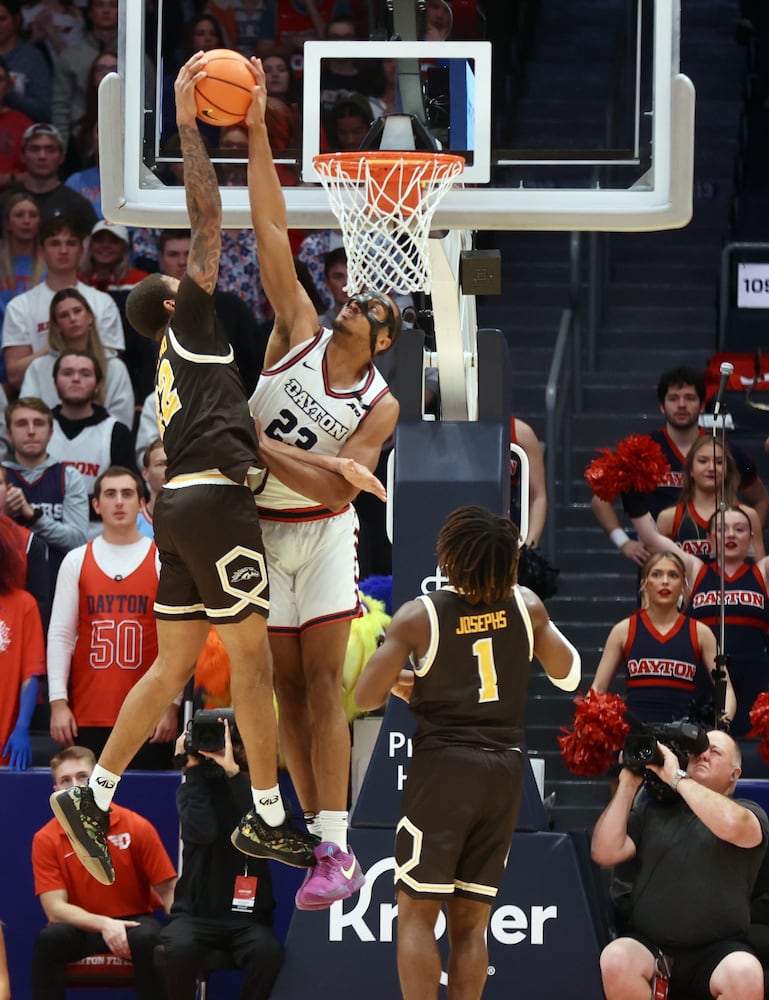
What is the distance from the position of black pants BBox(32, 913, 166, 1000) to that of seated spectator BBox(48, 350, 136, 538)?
2.56m

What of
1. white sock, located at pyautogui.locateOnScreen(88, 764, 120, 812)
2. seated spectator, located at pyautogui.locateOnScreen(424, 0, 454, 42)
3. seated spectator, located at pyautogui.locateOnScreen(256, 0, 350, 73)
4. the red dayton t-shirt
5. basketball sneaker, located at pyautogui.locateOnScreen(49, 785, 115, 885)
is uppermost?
seated spectator, located at pyautogui.locateOnScreen(256, 0, 350, 73)

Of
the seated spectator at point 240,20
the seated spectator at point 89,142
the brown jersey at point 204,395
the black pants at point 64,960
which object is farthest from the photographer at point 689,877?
the seated spectator at point 240,20

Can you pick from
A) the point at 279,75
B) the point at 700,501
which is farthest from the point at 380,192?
the point at 279,75

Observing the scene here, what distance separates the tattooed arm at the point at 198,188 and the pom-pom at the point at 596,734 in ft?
11.5

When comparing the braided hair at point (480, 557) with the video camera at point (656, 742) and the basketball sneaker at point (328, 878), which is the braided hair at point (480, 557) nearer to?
the basketball sneaker at point (328, 878)

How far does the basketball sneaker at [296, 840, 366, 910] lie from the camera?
5918 millimetres

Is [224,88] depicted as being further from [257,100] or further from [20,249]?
[20,249]

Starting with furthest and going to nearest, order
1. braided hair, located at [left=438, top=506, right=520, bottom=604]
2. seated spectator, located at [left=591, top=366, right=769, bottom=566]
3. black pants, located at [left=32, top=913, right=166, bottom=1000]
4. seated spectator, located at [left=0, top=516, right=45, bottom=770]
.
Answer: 1. seated spectator, located at [left=591, top=366, right=769, bottom=566]
2. seated spectator, located at [left=0, top=516, right=45, bottom=770]
3. black pants, located at [left=32, top=913, right=166, bottom=1000]
4. braided hair, located at [left=438, top=506, right=520, bottom=604]

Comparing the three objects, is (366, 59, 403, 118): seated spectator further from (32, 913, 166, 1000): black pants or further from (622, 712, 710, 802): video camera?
(32, 913, 166, 1000): black pants

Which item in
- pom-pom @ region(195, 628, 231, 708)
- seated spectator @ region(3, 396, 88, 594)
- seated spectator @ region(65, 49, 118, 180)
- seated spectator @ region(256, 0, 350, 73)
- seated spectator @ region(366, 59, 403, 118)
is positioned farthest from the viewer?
seated spectator @ region(256, 0, 350, 73)

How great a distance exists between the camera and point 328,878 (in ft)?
19.5

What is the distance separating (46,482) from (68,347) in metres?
1.00

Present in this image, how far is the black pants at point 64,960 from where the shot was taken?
27.5 ft

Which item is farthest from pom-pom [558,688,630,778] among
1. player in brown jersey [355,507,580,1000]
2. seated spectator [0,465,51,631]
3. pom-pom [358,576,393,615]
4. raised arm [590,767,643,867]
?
seated spectator [0,465,51,631]
